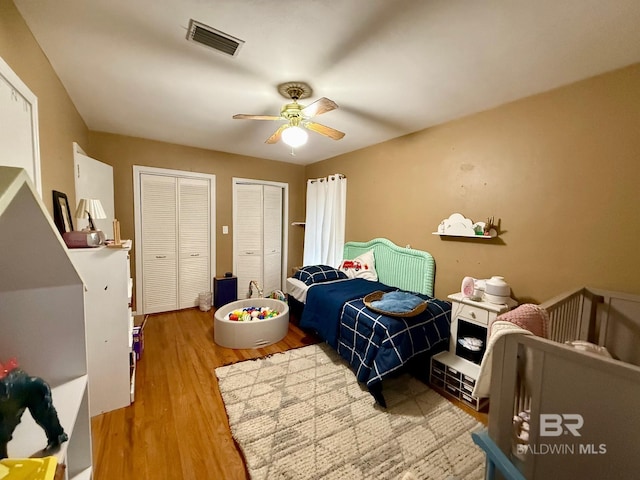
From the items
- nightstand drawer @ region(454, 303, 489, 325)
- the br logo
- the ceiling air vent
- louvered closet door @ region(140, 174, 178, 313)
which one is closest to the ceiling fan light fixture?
the ceiling air vent

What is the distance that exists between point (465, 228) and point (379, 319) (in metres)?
1.23

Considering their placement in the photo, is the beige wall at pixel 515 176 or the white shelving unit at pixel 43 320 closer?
the white shelving unit at pixel 43 320

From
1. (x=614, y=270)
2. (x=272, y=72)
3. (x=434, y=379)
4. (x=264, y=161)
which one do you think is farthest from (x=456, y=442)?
(x=264, y=161)

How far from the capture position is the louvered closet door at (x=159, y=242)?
136 inches

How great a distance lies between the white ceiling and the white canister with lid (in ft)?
4.87

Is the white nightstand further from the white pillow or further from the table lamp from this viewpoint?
the table lamp

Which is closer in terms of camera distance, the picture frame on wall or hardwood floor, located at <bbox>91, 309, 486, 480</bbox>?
hardwood floor, located at <bbox>91, 309, 486, 480</bbox>

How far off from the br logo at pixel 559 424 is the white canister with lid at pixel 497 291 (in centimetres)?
128

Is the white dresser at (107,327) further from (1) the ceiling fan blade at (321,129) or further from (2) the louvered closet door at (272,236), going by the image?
(2) the louvered closet door at (272,236)

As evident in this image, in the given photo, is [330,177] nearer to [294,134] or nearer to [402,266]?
[402,266]

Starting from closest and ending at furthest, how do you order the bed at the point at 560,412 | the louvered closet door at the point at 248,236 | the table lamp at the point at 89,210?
the bed at the point at 560,412
the table lamp at the point at 89,210
the louvered closet door at the point at 248,236

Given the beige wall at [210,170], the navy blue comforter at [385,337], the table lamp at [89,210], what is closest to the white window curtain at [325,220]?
the beige wall at [210,170]

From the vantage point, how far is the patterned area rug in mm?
1427

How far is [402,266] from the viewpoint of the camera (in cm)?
308
